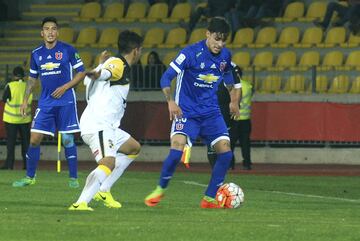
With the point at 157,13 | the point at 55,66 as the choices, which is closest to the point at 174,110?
the point at 55,66

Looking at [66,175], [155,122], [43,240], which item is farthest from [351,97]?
[43,240]

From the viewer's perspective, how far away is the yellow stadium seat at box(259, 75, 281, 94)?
2918cm

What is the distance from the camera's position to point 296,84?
29.0m

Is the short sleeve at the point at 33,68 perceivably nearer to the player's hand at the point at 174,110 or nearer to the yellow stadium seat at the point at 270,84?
the player's hand at the point at 174,110

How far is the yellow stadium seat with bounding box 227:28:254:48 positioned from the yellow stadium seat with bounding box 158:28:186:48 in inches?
56.5

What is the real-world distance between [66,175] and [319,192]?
5386 mm

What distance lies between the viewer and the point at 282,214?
46.3 ft

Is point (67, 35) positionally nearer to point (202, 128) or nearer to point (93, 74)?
point (202, 128)

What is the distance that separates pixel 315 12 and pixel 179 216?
775 inches

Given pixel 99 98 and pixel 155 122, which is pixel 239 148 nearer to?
pixel 155 122

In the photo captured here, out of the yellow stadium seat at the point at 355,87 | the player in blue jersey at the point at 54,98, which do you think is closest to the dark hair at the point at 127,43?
the player in blue jersey at the point at 54,98

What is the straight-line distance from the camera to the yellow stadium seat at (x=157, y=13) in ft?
113

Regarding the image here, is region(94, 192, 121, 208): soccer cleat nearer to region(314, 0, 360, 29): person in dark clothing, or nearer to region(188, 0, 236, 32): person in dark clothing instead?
region(314, 0, 360, 29): person in dark clothing

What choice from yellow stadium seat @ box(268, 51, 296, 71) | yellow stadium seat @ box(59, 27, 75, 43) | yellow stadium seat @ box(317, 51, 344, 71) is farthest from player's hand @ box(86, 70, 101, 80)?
yellow stadium seat @ box(59, 27, 75, 43)
